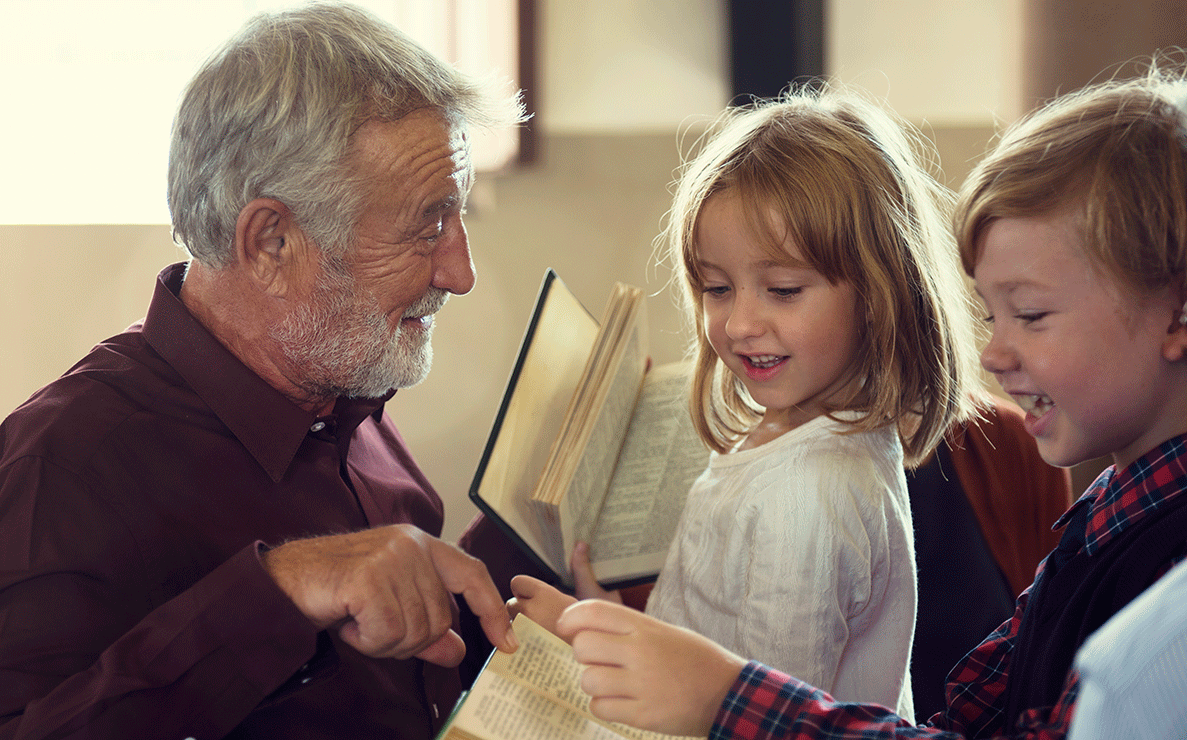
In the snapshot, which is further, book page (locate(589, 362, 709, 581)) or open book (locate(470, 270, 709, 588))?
book page (locate(589, 362, 709, 581))

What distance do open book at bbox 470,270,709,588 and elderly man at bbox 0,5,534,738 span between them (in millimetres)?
134

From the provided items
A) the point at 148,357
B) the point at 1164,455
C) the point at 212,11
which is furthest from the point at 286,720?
the point at 212,11

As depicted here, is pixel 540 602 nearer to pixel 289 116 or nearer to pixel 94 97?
pixel 289 116

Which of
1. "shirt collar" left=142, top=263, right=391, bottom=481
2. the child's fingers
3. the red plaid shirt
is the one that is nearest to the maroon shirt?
"shirt collar" left=142, top=263, right=391, bottom=481

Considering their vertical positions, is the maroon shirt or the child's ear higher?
the child's ear

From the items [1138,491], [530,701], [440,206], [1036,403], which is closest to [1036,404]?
[1036,403]

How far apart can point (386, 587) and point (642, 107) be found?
1579 mm

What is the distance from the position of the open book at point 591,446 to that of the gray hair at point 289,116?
0.29m

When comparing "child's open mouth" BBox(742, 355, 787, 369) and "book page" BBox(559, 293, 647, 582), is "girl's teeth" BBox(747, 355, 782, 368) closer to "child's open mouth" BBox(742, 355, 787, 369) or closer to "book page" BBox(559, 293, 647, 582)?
"child's open mouth" BBox(742, 355, 787, 369)

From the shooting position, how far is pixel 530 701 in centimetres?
83

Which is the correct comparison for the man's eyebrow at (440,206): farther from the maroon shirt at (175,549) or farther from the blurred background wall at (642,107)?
the blurred background wall at (642,107)

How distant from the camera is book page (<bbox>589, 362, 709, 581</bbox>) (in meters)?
1.28

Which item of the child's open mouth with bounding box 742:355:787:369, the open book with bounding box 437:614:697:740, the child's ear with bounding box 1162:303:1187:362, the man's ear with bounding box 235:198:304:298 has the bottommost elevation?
the open book with bounding box 437:614:697:740

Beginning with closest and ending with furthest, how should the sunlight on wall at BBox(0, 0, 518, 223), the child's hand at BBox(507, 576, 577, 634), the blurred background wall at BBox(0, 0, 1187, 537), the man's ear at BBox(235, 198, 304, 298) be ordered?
the child's hand at BBox(507, 576, 577, 634) < the man's ear at BBox(235, 198, 304, 298) < the sunlight on wall at BBox(0, 0, 518, 223) < the blurred background wall at BBox(0, 0, 1187, 537)
